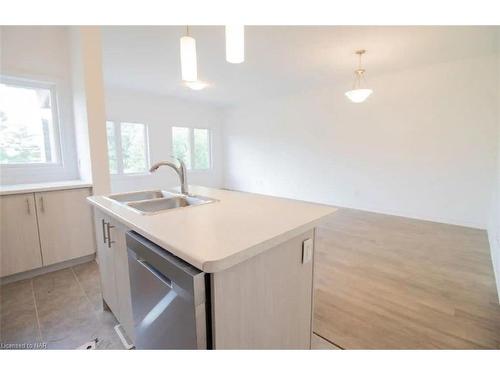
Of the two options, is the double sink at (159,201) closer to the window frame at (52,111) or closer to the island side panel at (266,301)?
the island side panel at (266,301)

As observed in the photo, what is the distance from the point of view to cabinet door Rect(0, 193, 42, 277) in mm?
2123

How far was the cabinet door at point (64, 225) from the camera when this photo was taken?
2.31 meters

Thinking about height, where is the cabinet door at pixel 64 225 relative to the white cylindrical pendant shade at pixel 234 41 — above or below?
below

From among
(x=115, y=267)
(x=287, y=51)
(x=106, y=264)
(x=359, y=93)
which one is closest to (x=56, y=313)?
(x=106, y=264)

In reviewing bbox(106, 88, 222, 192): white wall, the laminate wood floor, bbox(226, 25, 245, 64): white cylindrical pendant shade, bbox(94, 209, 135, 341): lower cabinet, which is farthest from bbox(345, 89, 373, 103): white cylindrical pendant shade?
bbox(106, 88, 222, 192): white wall

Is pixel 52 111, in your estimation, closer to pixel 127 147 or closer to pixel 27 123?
pixel 27 123

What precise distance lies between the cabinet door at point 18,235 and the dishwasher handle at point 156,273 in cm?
192

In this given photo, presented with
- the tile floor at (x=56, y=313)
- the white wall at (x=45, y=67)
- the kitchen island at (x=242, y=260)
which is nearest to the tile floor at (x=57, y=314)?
the tile floor at (x=56, y=313)

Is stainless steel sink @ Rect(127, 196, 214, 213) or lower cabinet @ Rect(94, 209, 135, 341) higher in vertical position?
stainless steel sink @ Rect(127, 196, 214, 213)

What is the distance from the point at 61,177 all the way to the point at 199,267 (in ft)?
10.1

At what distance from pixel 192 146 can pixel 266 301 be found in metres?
6.26

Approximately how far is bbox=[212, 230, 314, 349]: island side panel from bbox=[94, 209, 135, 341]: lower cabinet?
0.74 m

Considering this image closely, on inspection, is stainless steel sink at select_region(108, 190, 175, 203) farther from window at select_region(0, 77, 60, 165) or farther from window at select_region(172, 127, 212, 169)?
window at select_region(172, 127, 212, 169)
